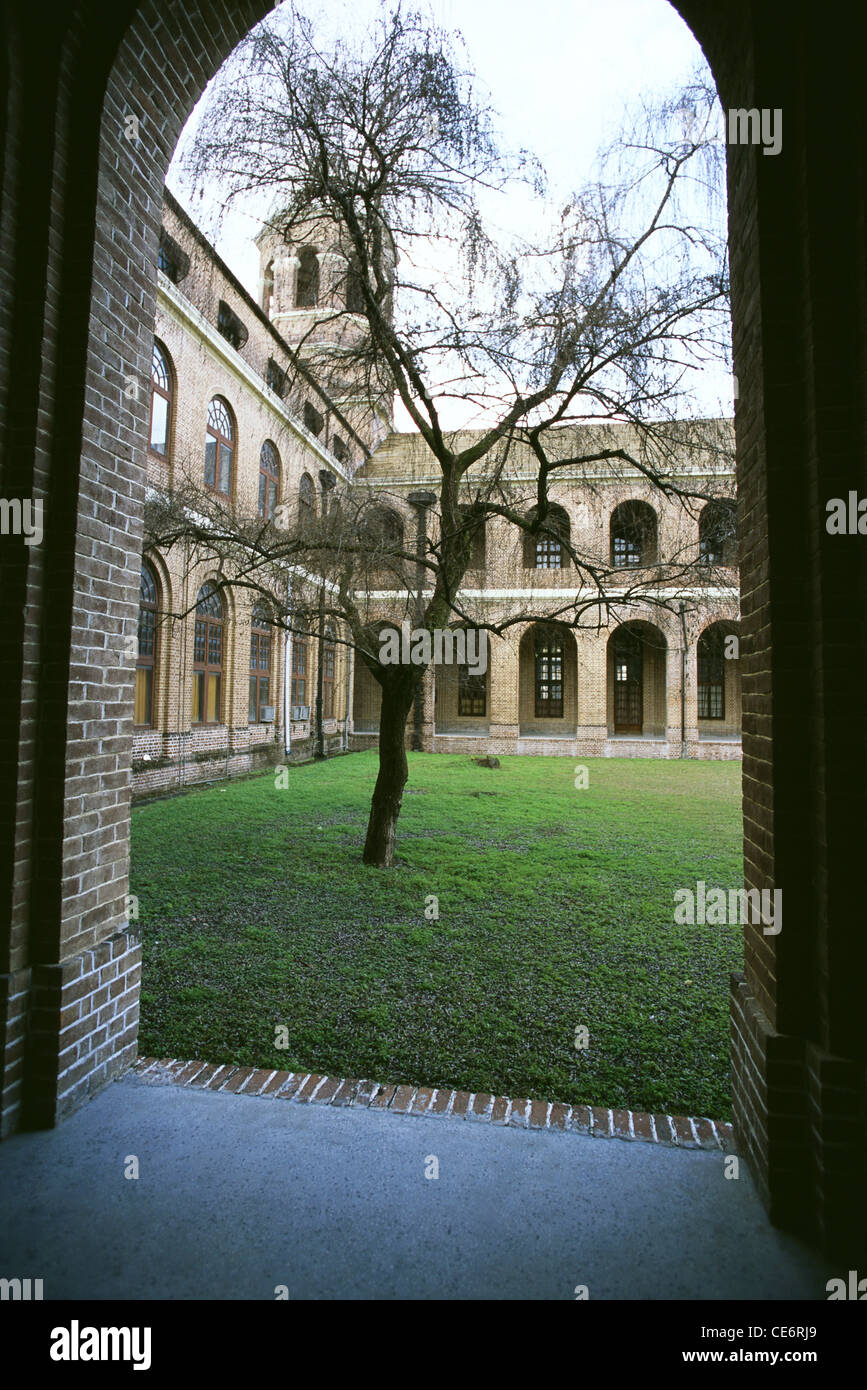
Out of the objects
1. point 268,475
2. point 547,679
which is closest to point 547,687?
point 547,679

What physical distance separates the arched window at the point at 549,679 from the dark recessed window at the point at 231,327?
13.4m

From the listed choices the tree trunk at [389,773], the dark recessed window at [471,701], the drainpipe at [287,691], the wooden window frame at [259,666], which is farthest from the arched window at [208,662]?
the dark recessed window at [471,701]

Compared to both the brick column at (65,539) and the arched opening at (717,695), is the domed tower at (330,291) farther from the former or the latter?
the arched opening at (717,695)

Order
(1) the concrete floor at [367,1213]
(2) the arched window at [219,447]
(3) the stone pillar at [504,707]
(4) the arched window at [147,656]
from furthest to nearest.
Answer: (3) the stone pillar at [504,707]
(2) the arched window at [219,447]
(4) the arched window at [147,656]
(1) the concrete floor at [367,1213]

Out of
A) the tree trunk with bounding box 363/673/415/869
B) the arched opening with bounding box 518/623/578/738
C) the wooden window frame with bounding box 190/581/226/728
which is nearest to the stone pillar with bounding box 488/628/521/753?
the arched opening with bounding box 518/623/578/738

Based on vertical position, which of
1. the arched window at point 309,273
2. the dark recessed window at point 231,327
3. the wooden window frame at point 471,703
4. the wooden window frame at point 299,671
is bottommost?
the wooden window frame at point 471,703

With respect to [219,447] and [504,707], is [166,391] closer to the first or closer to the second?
[219,447]

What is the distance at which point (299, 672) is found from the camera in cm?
2047

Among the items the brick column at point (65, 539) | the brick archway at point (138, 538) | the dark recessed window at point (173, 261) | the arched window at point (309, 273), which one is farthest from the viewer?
the dark recessed window at point (173, 261)

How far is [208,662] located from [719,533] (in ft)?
39.0

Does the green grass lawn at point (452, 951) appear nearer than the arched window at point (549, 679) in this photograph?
Yes

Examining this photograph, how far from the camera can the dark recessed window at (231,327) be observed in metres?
15.3

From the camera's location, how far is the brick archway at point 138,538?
6.84ft

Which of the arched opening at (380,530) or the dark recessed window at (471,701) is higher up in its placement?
the arched opening at (380,530)
